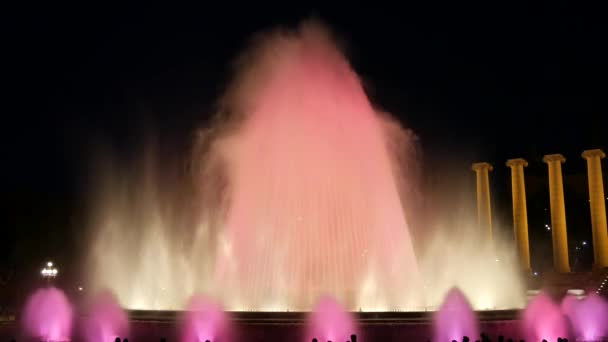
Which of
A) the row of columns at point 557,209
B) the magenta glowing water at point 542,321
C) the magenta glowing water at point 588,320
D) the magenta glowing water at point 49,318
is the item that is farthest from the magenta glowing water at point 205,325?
the row of columns at point 557,209

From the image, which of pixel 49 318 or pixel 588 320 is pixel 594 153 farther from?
pixel 49 318

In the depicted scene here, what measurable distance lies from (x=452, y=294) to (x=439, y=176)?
5496 centimetres

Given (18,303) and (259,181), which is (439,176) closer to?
(18,303)

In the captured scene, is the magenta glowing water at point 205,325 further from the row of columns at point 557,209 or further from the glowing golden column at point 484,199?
the glowing golden column at point 484,199

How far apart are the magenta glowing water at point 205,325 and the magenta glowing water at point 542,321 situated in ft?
29.1

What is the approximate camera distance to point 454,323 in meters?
19.5

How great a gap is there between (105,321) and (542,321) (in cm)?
1371

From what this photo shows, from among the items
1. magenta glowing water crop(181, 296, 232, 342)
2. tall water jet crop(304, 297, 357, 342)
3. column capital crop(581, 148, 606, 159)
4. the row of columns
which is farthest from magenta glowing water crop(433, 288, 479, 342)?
column capital crop(581, 148, 606, 159)

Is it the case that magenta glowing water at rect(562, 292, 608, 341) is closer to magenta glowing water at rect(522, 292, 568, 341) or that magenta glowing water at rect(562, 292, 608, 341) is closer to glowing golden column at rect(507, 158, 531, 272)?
magenta glowing water at rect(522, 292, 568, 341)

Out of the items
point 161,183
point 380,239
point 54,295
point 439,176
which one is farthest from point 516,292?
point 439,176

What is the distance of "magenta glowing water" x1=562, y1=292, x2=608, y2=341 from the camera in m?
22.9

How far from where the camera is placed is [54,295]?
24.4 metres

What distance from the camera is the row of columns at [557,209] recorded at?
5281cm

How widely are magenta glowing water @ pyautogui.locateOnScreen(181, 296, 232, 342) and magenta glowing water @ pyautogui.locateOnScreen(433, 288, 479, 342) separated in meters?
6.09
